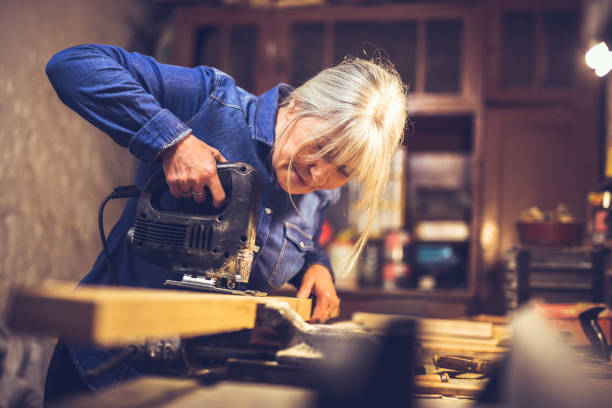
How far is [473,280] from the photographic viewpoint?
3.04 metres

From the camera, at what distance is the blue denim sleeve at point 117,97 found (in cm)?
94

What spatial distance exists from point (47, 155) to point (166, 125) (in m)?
2.06

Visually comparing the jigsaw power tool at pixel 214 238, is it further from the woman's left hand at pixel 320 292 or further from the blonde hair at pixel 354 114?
the woman's left hand at pixel 320 292

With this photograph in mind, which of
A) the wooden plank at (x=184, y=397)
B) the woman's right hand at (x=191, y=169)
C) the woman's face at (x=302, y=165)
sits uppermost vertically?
the woman's face at (x=302, y=165)

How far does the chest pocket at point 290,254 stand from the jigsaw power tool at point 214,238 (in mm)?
270

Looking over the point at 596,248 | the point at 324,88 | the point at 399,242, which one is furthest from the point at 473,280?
the point at 324,88

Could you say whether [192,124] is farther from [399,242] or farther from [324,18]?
[399,242]

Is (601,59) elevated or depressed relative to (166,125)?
elevated

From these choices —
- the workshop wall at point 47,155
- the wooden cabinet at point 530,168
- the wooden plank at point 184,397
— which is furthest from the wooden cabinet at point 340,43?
the wooden plank at point 184,397

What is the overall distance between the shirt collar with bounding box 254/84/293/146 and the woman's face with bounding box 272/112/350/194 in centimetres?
2

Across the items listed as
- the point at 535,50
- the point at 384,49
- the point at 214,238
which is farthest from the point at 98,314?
the point at 535,50

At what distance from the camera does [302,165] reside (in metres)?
1.11

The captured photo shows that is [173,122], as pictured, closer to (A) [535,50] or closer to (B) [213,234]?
(B) [213,234]

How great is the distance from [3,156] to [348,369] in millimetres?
2354
